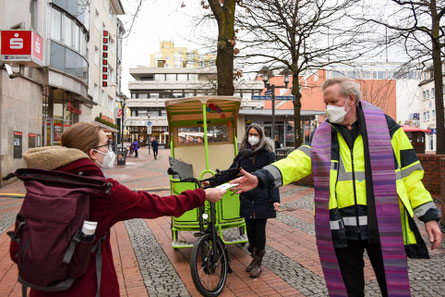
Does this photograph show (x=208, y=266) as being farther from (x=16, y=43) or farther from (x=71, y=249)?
(x=16, y=43)

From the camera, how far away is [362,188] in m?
2.44

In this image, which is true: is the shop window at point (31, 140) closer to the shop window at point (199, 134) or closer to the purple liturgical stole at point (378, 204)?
the shop window at point (199, 134)

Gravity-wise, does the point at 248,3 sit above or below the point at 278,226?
above

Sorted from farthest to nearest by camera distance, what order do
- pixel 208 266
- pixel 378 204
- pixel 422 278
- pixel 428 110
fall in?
pixel 428 110
pixel 422 278
pixel 208 266
pixel 378 204

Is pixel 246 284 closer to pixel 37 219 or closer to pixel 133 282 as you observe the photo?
pixel 133 282

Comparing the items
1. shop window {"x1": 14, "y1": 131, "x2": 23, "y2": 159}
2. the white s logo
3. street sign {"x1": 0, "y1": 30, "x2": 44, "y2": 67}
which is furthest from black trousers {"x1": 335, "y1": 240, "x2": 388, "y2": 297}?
shop window {"x1": 14, "y1": 131, "x2": 23, "y2": 159}

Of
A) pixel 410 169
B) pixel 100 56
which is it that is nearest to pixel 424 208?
pixel 410 169

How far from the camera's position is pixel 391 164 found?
240 cm

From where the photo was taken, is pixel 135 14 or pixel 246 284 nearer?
pixel 246 284

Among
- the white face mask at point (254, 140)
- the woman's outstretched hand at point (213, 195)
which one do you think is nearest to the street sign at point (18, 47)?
the white face mask at point (254, 140)

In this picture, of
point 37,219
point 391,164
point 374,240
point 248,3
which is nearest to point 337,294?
point 374,240

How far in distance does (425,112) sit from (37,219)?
203 ft

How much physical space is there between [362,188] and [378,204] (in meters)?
0.14

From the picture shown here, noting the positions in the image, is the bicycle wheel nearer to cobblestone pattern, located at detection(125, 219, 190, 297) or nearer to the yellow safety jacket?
cobblestone pattern, located at detection(125, 219, 190, 297)
